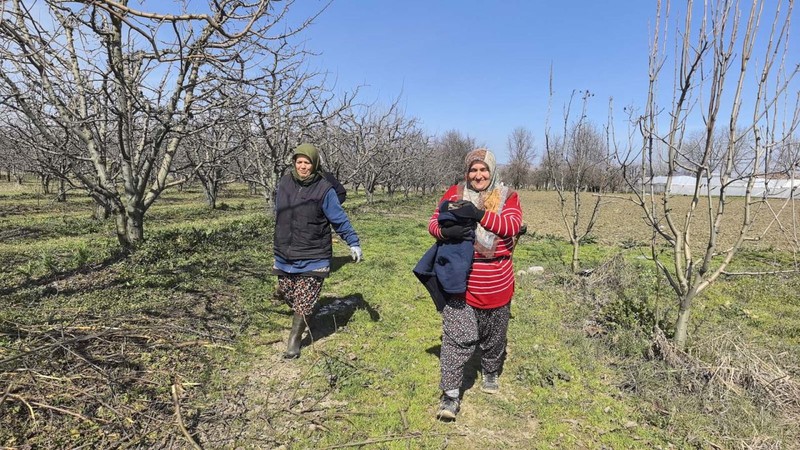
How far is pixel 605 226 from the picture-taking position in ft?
55.5

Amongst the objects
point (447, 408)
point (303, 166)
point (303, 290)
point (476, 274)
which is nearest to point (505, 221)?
point (476, 274)

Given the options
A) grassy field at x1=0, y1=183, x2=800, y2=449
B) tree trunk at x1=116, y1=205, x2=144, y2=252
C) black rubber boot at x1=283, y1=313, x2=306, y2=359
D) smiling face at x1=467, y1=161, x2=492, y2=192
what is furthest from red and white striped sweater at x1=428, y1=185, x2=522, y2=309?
tree trunk at x1=116, y1=205, x2=144, y2=252

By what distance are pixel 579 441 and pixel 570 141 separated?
6.02 meters

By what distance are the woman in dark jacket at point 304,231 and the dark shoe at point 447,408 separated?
140 centimetres

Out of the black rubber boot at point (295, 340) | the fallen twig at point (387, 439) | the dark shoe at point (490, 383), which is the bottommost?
the fallen twig at point (387, 439)

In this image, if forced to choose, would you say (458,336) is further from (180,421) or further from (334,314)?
(334,314)

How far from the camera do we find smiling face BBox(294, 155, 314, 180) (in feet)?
11.4

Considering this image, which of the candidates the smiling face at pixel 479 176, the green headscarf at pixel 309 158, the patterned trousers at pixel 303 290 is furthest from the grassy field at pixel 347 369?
the smiling face at pixel 479 176

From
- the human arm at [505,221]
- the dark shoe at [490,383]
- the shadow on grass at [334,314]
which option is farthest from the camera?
the shadow on grass at [334,314]

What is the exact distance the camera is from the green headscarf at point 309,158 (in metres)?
3.45

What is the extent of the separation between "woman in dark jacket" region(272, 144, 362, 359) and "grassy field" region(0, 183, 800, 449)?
18.1 inches

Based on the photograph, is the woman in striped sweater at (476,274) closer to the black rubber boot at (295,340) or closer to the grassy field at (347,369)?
the grassy field at (347,369)

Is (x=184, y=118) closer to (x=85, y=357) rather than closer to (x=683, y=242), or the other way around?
(x=85, y=357)

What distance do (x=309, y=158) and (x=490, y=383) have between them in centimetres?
244
